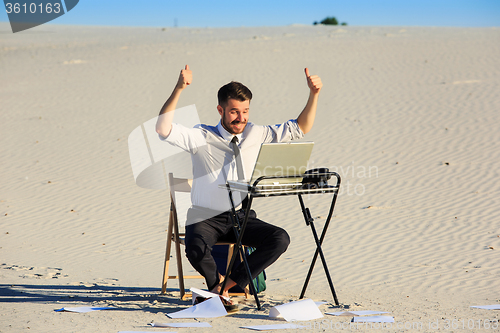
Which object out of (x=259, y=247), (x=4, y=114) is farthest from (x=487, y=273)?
(x=4, y=114)

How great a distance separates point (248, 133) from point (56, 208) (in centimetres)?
570

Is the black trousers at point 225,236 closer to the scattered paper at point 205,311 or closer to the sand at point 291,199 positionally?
the scattered paper at point 205,311

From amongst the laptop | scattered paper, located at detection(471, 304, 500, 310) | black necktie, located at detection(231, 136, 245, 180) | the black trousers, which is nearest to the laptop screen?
the laptop

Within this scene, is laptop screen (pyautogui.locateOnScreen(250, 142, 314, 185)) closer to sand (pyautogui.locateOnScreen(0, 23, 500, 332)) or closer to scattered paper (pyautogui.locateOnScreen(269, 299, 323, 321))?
scattered paper (pyautogui.locateOnScreen(269, 299, 323, 321))

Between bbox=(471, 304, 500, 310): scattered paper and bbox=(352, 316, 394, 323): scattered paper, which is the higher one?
bbox=(352, 316, 394, 323): scattered paper

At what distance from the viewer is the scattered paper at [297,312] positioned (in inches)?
145

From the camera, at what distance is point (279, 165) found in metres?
3.26

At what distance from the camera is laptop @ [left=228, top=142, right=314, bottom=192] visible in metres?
3.20

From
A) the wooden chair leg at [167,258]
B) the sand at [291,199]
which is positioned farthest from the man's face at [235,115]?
the sand at [291,199]

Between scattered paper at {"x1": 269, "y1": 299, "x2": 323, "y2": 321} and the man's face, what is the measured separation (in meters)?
1.32

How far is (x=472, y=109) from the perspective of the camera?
14.8 metres

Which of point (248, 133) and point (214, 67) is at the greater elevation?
point (214, 67)

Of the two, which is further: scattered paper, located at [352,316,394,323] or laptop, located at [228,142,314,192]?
scattered paper, located at [352,316,394,323]

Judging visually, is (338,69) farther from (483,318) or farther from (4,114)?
(483,318)
